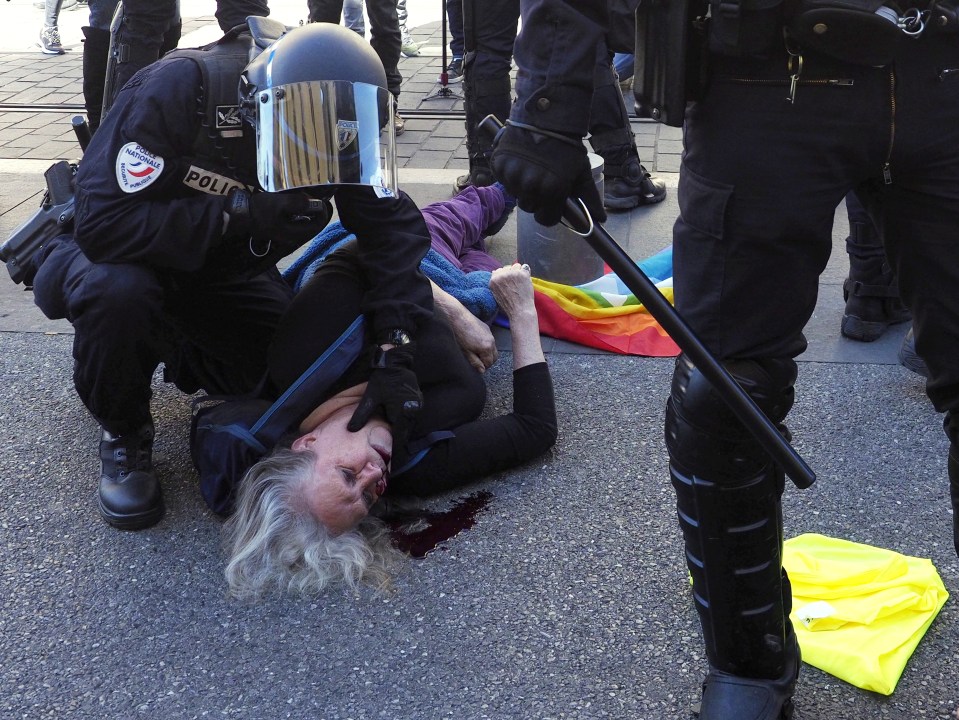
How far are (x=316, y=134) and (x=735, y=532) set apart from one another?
1280 mm

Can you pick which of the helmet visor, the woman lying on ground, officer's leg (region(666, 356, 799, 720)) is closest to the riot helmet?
Result: the helmet visor

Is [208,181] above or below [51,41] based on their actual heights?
above

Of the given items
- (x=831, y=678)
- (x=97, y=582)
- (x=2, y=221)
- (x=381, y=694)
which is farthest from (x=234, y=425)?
(x=2, y=221)

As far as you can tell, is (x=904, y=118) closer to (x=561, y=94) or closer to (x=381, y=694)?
(x=561, y=94)

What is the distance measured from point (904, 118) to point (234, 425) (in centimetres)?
168

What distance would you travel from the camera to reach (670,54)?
1.54m

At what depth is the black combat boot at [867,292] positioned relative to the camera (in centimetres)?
316

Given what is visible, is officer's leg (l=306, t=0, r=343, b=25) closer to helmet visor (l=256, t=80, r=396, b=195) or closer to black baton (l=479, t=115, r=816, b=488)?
→ helmet visor (l=256, t=80, r=396, b=195)

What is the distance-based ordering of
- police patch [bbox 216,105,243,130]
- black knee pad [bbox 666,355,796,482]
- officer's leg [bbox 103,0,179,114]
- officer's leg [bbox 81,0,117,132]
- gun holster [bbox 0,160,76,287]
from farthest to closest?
officer's leg [bbox 81,0,117,132]
officer's leg [bbox 103,0,179,114]
gun holster [bbox 0,160,76,287]
police patch [bbox 216,105,243,130]
black knee pad [bbox 666,355,796,482]

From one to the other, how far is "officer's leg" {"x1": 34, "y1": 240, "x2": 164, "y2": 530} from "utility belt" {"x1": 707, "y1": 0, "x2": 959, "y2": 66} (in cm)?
156

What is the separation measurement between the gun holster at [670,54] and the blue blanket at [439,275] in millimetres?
1641

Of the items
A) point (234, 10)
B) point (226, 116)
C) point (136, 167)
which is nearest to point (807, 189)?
point (226, 116)

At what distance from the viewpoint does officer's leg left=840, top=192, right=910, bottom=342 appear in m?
3.16

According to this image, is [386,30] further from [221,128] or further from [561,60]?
[561,60]
